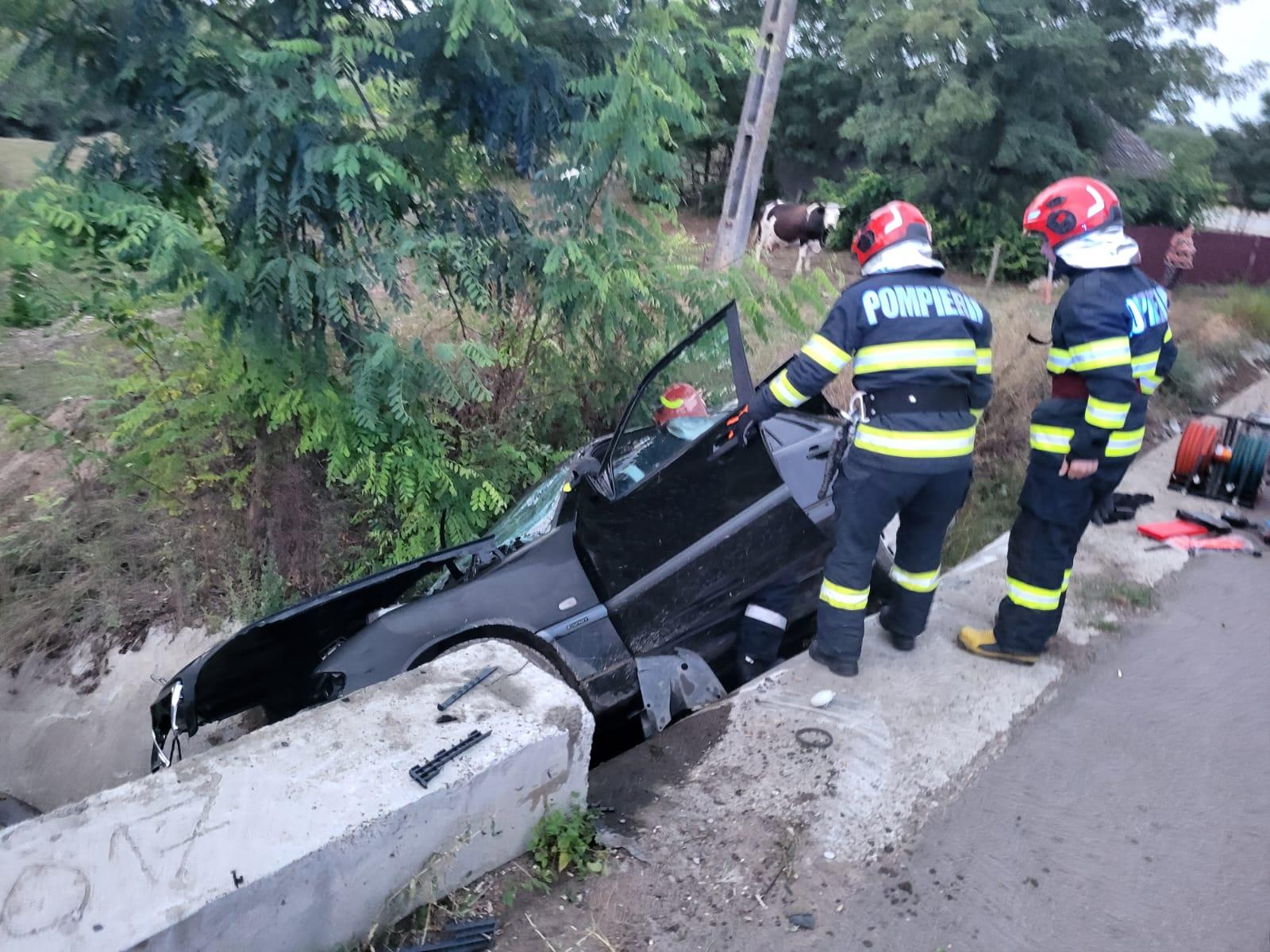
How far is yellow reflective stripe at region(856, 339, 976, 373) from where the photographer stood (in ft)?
9.79

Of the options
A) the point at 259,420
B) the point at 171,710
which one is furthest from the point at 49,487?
the point at 171,710

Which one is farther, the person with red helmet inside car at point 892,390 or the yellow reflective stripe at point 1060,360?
the yellow reflective stripe at point 1060,360

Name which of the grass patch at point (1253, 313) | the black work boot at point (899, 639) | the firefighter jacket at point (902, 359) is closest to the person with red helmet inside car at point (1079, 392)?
the black work boot at point (899, 639)

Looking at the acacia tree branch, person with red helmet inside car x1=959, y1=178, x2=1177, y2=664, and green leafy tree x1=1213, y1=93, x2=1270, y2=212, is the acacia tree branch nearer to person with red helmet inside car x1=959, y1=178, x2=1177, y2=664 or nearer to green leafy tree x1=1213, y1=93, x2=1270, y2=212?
person with red helmet inside car x1=959, y1=178, x2=1177, y2=664

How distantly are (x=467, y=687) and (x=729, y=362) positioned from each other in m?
1.70

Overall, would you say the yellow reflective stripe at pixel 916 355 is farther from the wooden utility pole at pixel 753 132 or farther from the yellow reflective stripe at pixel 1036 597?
the wooden utility pole at pixel 753 132

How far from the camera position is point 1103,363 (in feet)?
10.1

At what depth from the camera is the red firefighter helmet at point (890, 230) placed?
10.2ft

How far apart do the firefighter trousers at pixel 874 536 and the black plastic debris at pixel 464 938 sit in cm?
168

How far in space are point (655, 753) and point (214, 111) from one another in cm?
329

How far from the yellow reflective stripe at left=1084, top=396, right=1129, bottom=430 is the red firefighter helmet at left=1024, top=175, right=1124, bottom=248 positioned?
2.04ft

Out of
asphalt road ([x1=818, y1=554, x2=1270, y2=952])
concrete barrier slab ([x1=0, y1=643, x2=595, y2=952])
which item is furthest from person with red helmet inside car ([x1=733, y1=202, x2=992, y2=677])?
concrete barrier slab ([x1=0, y1=643, x2=595, y2=952])

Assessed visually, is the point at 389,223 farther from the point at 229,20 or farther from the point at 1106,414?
the point at 1106,414

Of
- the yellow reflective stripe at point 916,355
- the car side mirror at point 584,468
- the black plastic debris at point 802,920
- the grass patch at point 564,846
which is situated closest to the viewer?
the black plastic debris at point 802,920
